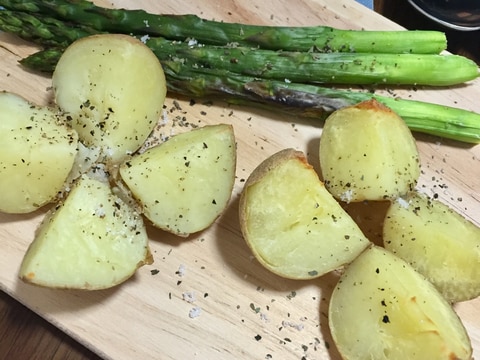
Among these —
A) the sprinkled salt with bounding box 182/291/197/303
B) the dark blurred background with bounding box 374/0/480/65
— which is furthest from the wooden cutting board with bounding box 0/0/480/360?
the dark blurred background with bounding box 374/0/480/65

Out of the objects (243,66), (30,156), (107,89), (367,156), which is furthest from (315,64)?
(30,156)

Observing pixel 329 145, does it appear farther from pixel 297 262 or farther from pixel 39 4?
pixel 39 4

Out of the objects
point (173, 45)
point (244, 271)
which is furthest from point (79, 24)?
point (244, 271)

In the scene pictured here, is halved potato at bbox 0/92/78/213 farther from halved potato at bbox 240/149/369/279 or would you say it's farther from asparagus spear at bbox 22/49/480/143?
halved potato at bbox 240/149/369/279

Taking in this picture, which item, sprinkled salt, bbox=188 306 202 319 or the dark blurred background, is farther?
the dark blurred background

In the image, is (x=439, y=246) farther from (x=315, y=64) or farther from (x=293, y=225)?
(x=315, y=64)

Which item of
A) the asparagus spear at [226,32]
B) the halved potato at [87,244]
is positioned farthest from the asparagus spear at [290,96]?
the halved potato at [87,244]
